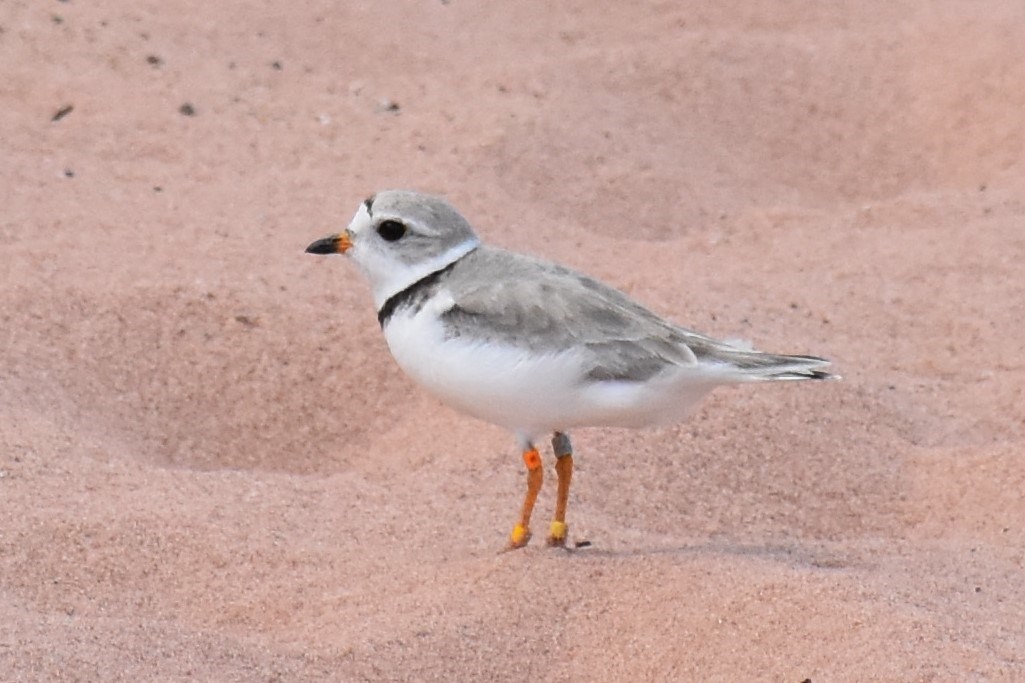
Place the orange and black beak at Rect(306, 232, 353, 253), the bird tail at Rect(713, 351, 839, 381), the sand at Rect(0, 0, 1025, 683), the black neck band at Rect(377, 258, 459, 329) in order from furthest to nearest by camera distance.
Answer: the orange and black beak at Rect(306, 232, 353, 253)
the black neck band at Rect(377, 258, 459, 329)
the bird tail at Rect(713, 351, 839, 381)
the sand at Rect(0, 0, 1025, 683)

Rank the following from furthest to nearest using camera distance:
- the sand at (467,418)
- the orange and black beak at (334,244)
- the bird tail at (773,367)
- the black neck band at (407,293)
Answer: the orange and black beak at (334,244) < the black neck band at (407,293) < the bird tail at (773,367) < the sand at (467,418)

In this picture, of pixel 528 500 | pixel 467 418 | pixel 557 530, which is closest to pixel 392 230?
pixel 528 500

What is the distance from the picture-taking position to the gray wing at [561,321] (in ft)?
13.3

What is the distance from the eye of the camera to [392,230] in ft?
13.9

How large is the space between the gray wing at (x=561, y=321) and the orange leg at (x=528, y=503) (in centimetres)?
36

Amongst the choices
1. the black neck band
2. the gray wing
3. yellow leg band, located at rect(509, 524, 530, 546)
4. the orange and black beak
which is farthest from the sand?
the orange and black beak

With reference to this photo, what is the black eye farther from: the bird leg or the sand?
the sand

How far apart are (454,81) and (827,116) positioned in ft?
6.55

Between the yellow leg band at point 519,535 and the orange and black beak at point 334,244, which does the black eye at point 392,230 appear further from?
the yellow leg band at point 519,535

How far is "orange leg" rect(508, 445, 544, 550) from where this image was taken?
14.0 feet

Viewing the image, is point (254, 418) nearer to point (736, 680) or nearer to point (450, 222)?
point (450, 222)

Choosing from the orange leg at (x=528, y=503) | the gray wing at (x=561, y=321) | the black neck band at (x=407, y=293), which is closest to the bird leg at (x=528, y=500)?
the orange leg at (x=528, y=503)

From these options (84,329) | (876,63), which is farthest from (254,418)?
(876,63)

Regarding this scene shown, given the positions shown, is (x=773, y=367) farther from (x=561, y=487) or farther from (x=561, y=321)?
(x=561, y=487)
